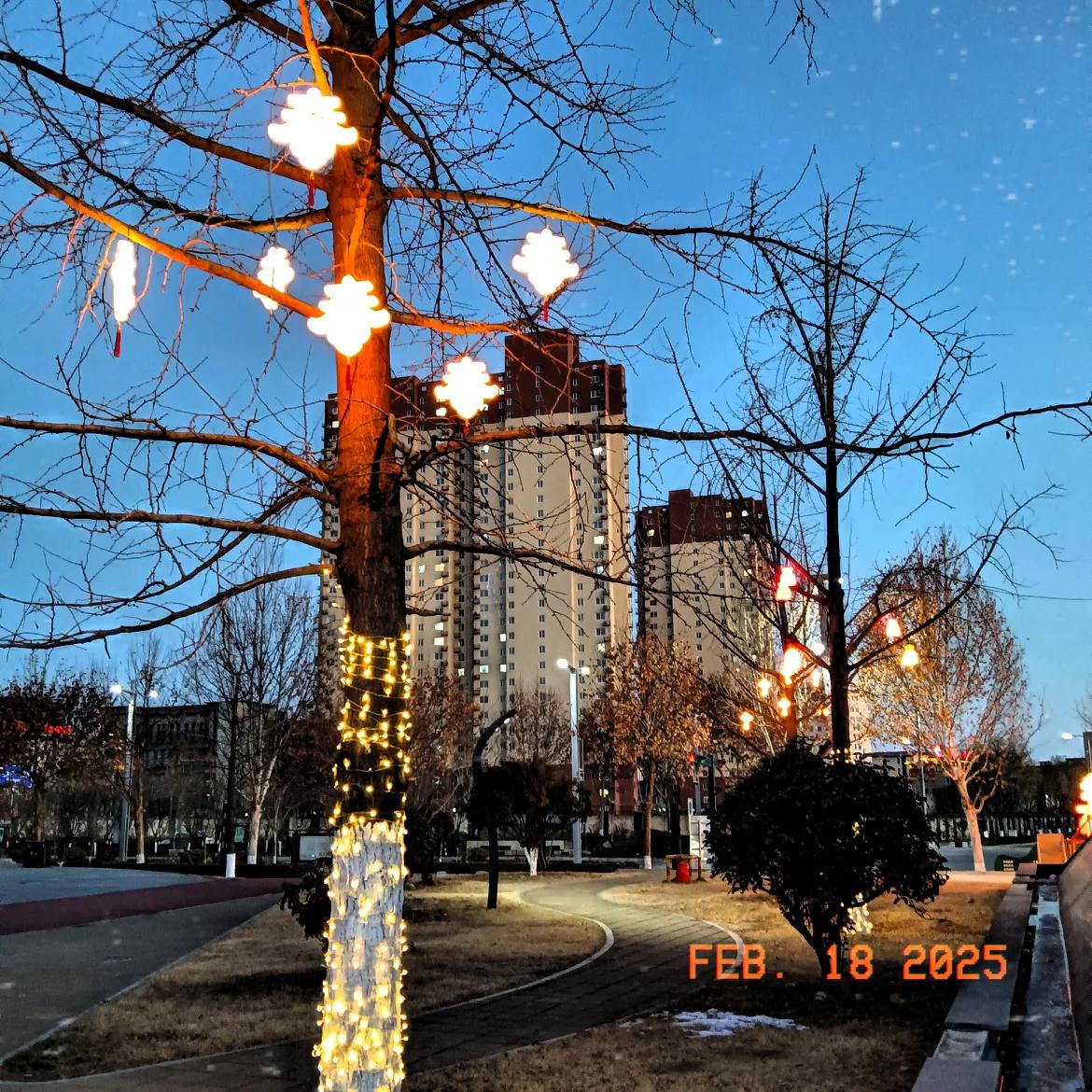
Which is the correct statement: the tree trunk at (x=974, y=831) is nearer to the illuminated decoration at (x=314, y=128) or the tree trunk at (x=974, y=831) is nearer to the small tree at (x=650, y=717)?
the small tree at (x=650, y=717)

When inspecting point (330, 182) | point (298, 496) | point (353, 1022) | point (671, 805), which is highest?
point (330, 182)

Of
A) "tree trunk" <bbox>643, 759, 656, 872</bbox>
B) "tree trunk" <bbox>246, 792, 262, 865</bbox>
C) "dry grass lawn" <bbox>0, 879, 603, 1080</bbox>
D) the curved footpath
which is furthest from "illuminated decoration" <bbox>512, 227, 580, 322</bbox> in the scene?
"tree trunk" <bbox>246, 792, 262, 865</bbox>

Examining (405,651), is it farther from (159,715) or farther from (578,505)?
(159,715)

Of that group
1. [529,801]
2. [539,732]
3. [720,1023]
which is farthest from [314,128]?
[539,732]

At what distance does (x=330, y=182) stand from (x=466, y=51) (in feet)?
3.35

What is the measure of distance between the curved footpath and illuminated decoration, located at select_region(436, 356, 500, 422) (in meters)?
4.44

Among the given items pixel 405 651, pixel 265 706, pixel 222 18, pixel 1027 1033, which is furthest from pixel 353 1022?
pixel 265 706

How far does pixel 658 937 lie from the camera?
1405 centimetres

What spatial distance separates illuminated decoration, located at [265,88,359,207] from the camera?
4.94 m

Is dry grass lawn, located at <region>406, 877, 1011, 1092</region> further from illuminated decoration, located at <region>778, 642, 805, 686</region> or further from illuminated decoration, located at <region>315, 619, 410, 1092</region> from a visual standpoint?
illuminated decoration, located at <region>778, 642, 805, 686</region>

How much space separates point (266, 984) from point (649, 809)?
25.8m

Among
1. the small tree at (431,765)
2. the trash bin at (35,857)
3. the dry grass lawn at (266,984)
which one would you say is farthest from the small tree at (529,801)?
the trash bin at (35,857)
